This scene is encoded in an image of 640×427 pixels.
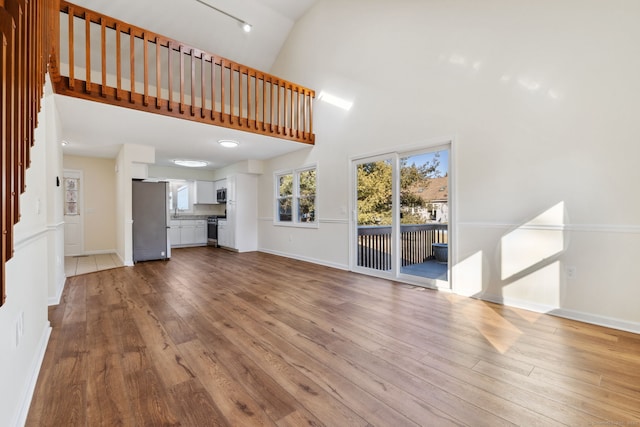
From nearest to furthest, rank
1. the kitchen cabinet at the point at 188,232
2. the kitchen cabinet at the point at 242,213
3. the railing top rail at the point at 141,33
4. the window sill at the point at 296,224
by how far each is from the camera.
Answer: the railing top rail at the point at 141,33, the window sill at the point at 296,224, the kitchen cabinet at the point at 242,213, the kitchen cabinet at the point at 188,232

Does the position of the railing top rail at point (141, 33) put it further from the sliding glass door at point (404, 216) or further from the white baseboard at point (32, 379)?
the white baseboard at point (32, 379)

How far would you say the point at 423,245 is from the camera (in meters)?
4.01

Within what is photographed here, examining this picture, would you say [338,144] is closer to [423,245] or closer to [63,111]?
[423,245]

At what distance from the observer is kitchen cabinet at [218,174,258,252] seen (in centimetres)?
693

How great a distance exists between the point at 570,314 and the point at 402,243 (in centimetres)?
198

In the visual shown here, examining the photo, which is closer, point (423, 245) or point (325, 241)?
point (423, 245)

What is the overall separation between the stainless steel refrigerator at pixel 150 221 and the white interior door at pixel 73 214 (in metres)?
2.09

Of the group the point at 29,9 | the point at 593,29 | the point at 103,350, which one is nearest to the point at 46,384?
the point at 103,350

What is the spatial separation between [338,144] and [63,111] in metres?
3.93

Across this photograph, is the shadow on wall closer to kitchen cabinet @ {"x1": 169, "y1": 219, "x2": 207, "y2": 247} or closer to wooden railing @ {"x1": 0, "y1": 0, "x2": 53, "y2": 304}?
wooden railing @ {"x1": 0, "y1": 0, "x2": 53, "y2": 304}

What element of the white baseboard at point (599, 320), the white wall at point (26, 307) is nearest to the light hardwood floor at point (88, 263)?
the white wall at point (26, 307)

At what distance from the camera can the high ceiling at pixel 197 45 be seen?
13.2 feet

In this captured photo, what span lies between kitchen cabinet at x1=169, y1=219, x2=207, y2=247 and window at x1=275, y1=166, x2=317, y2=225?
3.13m

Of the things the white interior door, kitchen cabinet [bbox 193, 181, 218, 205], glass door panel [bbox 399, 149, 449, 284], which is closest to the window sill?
glass door panel [bbox 399, 149, 449, 284]
